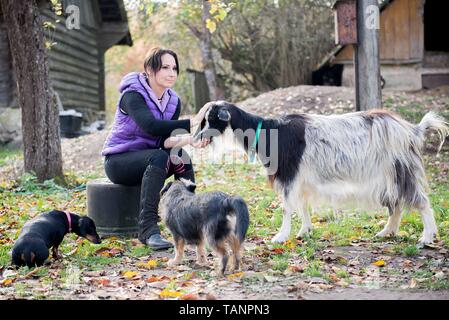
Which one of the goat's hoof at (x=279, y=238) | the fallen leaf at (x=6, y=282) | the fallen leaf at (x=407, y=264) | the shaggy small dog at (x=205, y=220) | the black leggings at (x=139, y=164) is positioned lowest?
the fallen leaf at (x=407, y=264)

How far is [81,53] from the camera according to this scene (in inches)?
805

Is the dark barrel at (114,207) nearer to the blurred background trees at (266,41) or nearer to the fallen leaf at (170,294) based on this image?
the fallen leaf at (170,294)

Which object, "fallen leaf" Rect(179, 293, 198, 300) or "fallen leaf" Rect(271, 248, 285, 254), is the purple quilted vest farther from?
"fallen leaf" Rect(179, 293, 198, 300)

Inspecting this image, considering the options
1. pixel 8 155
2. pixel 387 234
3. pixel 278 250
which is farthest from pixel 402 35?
pixel 278 250

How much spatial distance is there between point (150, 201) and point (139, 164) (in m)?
0.40

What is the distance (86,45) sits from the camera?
21.0 metres

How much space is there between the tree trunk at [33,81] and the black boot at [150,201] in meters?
4.16

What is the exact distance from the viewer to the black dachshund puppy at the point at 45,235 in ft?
16.8

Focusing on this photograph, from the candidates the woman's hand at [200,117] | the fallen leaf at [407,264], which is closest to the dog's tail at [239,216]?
the fallen leaf at [407,264]

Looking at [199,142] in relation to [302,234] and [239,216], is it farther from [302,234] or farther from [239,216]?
[239,216]

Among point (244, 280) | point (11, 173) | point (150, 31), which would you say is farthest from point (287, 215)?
point (150, 31)

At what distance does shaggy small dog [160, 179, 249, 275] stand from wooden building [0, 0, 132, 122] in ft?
37.7

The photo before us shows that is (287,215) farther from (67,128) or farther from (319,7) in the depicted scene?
(319,7)

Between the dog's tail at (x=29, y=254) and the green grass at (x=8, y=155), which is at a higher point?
the green grass at (x=8, y=155)
